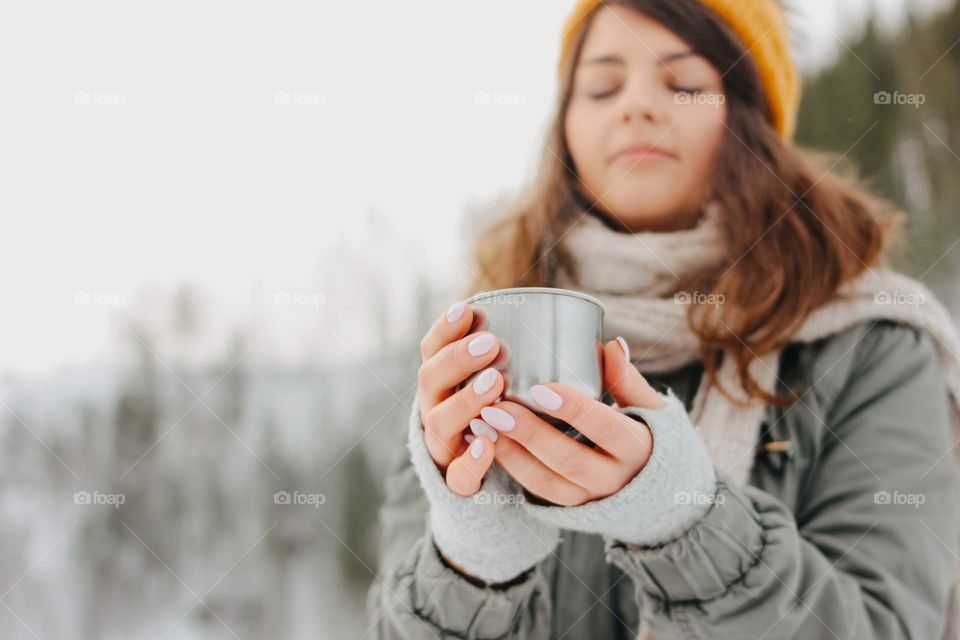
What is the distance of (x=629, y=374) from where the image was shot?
44 cm

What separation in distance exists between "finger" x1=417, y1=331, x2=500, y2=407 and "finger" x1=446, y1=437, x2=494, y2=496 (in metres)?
0.04

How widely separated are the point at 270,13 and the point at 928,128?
870mm

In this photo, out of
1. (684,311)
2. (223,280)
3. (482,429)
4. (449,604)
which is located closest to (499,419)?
(482,429)

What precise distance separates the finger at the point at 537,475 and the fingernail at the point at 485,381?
0.13 ft

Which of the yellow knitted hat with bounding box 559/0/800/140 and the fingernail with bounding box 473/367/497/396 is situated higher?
the yellow knitted hat with bounding box 559/0/800/140

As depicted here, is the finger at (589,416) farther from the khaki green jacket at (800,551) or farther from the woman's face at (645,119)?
the woman's face at (645,119)

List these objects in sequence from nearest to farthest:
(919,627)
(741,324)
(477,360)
A: (477,360) < (919,627) < (741,324)

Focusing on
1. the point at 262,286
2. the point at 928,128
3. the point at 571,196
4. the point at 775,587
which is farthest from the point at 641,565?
the point at 928,128

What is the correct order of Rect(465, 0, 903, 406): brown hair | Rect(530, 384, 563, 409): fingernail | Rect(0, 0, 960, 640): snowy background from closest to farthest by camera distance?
Rect(530, 384, 563, 409): fingernail, Rect(465, 0, 903, 406): brown hair, Rect(0, 0, 960, 640): snowy background

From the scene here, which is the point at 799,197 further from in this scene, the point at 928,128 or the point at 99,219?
the point at 99,219

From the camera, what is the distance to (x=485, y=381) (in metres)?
0.39

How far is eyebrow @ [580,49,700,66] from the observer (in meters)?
0.65

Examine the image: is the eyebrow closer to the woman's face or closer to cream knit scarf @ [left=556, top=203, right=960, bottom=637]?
the woman's face

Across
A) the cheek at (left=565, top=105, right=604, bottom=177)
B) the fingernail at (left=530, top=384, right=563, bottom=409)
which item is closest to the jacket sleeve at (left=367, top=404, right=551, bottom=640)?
the fingernail at (left=530, top=384, right=563, bottom=409)
